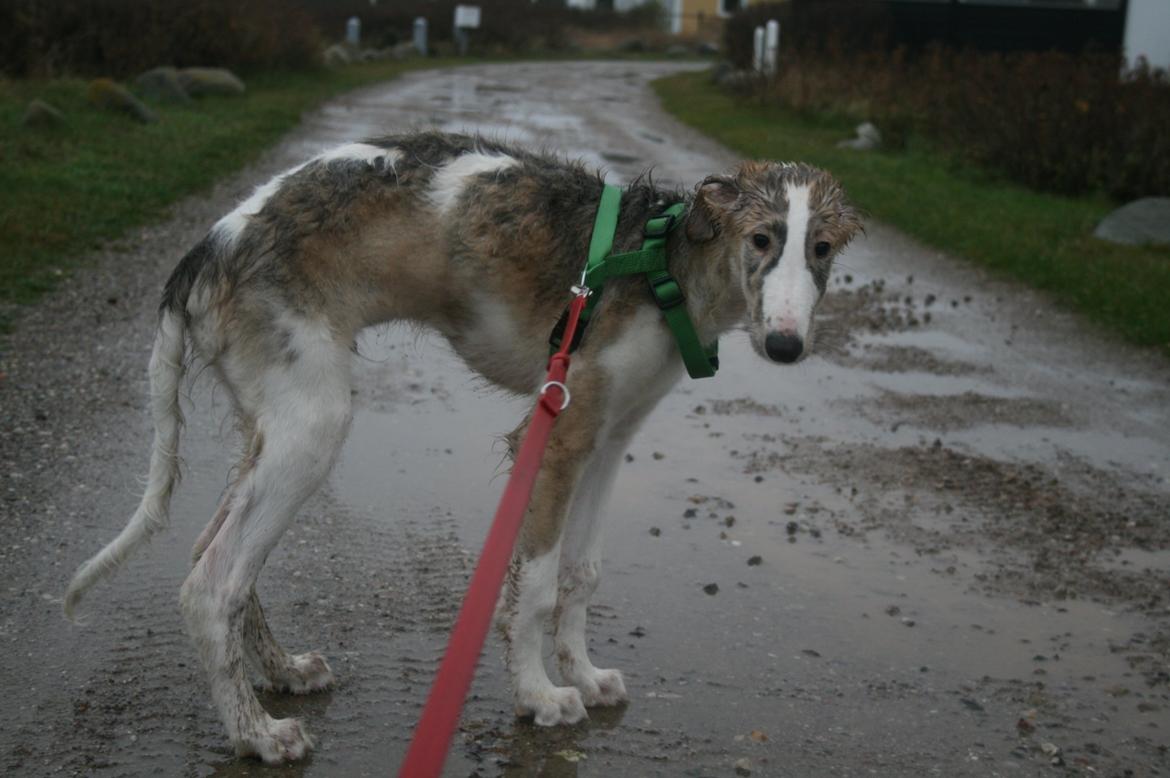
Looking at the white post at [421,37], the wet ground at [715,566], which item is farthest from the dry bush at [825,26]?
the wet ground at [715,566]

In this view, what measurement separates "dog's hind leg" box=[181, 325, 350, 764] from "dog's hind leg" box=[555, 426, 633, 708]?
94 centimetres

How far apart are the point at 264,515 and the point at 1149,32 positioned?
23.2 m

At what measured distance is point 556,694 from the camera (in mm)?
4527

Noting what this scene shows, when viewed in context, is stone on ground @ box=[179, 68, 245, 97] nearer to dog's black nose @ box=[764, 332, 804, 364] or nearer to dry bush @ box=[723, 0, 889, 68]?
dry bush @ box=[723, 0, 889, 68]

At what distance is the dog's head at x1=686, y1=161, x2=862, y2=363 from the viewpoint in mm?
3926

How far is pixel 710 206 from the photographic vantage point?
14.3 ft

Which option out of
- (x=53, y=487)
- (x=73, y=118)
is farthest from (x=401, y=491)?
(x=73, y=118)

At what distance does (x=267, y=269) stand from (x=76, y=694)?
4.91 ft

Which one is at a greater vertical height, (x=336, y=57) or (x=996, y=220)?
(x=336, y=57)

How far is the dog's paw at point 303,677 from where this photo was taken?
4.58m

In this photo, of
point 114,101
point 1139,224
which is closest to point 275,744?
point 1139,224

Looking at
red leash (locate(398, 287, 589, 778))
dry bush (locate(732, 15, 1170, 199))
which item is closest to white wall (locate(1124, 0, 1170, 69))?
dry bush (locate(732, 15, 1170, 199))

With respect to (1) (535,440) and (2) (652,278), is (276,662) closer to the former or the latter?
(1) (535,440)

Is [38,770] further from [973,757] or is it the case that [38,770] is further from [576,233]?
[973,757]
